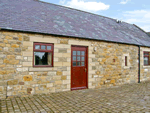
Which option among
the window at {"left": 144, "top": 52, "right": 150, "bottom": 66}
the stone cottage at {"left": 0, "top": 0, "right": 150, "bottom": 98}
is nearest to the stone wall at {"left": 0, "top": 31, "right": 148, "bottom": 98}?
the stone cottage at {"left": 0, "top": 0, "right": 150, "bottom": 98}

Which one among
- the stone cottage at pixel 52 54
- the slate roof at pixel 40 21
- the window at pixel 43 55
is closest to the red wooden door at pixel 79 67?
the stone cottage at pixel 52 54

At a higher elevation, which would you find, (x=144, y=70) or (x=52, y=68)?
(x=52, y=68)

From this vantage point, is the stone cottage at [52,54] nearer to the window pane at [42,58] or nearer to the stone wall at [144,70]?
the window pane at [42,58]

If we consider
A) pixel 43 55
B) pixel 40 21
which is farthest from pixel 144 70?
pixel 40 21

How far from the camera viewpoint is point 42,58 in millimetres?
6586

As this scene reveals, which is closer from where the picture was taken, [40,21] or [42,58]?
[42,58]

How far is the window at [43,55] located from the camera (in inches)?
252

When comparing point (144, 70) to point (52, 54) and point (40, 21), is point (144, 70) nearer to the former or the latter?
point (52, 54)

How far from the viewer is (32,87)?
6.14 meters

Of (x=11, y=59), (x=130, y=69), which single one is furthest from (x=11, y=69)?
(x=130, y=69)

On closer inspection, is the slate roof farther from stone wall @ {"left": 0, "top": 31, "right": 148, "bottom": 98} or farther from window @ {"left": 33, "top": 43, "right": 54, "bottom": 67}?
window @ {"left": 33, "top": 43, "right": 54, "bottom": 67}

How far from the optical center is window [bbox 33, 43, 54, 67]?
640 centimetres

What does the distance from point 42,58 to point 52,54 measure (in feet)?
1.70

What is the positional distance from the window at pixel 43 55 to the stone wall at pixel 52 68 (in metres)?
0.20
